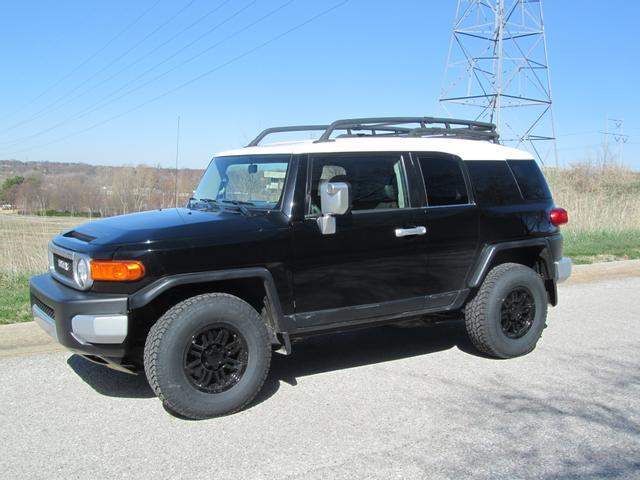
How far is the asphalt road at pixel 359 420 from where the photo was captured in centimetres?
367

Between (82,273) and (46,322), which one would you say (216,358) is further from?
(46,322)

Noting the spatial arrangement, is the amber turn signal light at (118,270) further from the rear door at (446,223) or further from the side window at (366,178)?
the rear door at (446,223)

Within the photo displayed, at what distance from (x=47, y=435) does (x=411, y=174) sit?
134 inches

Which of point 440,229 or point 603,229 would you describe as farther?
point 603,229

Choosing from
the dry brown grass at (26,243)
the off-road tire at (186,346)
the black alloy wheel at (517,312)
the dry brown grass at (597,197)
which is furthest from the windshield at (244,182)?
the dry brown grass at (597,197)

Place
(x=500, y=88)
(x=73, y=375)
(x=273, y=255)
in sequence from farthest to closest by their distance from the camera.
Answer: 1. (x=500, y=88)
2. (x=73, y=375)
3. (x=273, y=255)

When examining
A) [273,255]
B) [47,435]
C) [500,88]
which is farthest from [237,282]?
[500,88]

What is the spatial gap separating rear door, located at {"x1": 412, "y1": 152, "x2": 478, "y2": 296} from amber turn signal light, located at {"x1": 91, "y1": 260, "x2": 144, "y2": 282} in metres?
2.38

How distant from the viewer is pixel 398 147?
5414 mm

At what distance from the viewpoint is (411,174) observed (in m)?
5.40

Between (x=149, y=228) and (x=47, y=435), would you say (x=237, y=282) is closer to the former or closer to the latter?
(x=149, y=228)

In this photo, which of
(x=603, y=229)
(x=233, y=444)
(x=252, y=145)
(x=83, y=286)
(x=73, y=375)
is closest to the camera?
(x=233, y=444)

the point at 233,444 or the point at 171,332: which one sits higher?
Answer: the point at 171,332

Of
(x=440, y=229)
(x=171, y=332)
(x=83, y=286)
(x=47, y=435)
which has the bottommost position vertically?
(x=47, y=435)
